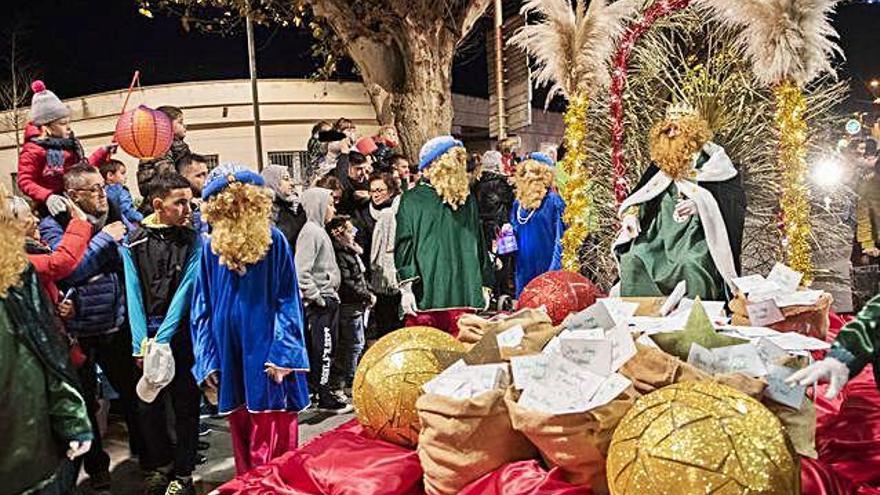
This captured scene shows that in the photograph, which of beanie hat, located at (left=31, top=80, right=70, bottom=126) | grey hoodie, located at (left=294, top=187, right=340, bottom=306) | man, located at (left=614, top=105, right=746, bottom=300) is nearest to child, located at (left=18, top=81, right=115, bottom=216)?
beanie hat, located at (left=31, top=80, right=70, bottom=126)

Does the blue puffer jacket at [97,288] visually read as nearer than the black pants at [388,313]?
Yes

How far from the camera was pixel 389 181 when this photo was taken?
268 inches

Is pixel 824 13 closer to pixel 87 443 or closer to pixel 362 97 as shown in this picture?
pixel 87 443

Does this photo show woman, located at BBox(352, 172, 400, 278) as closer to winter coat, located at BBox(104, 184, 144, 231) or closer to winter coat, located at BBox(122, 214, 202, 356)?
winter coat, located at BBox(104, 184, 144, 231)

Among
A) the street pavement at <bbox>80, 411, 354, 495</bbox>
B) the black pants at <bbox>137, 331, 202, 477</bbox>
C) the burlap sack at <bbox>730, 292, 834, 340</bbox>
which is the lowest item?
the street pavement at <bbox>80, 411, 354, 495</bbox>

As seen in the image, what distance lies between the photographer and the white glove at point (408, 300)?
16.5ft

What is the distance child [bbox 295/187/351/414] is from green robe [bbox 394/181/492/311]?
0.59 m

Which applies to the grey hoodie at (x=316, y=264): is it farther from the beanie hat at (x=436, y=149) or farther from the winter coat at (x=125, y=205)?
the winter coat at (x=125, y=205)

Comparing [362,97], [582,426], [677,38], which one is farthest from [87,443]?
[362,97]

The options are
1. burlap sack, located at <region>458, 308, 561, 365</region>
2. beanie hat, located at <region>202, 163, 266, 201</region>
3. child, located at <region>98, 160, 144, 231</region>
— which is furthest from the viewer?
child, located at <region>98, 160, 144, 231</region>

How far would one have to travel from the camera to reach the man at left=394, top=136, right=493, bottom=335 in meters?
5.05

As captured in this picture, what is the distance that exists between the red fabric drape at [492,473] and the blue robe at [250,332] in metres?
0.44

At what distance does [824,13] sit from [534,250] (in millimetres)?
2707

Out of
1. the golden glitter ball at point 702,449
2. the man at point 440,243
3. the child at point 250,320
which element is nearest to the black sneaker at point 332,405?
the man at point 440,243
